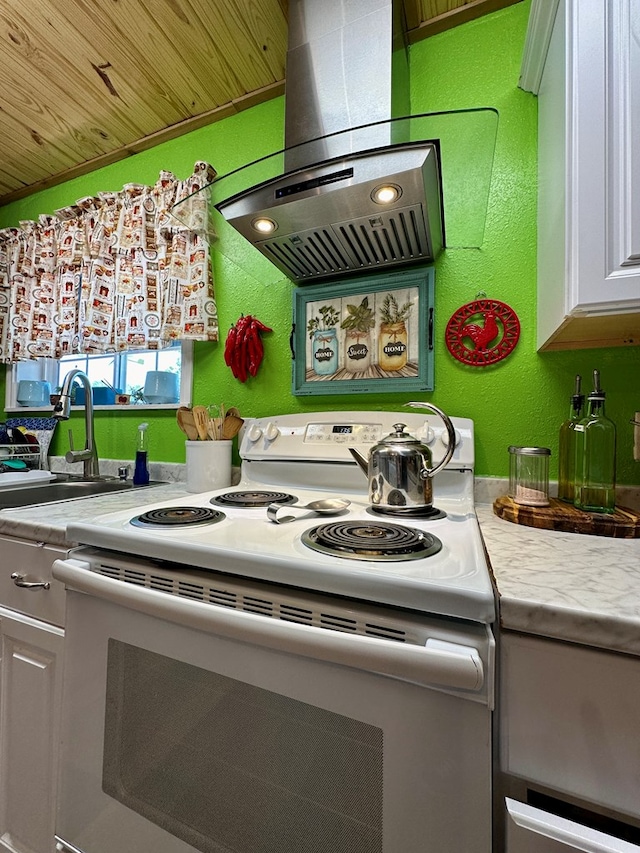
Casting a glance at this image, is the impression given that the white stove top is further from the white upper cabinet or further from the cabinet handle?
the white upper cabinet

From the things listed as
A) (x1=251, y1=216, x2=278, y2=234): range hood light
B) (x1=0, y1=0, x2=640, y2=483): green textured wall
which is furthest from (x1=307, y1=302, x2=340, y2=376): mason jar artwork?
(x1=251, y1=216, x2=278, y2=234): range hood light

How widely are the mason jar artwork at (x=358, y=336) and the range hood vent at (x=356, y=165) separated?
156mm

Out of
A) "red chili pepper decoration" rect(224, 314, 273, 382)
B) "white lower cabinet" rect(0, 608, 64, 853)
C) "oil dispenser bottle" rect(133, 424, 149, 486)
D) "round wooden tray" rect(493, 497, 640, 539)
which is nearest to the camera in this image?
"round wooden tray" rect(493, 497, 640, 539)

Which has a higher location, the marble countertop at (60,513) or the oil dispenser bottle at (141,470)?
the oil dispenser bottle at (141,470)

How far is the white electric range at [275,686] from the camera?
0.46 m

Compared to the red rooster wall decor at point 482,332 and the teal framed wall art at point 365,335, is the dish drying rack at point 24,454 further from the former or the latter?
the red rooster wall decor at point 482,332

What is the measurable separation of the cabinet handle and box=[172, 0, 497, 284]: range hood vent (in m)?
1.00

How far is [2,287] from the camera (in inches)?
80.9

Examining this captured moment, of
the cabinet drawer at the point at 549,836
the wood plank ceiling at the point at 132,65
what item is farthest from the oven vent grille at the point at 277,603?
the wood plank ceiling at the point at 132,65

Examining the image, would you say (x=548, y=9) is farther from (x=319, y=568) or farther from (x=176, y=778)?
(x=176, y=778)

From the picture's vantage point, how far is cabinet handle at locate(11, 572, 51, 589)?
2.92 feet

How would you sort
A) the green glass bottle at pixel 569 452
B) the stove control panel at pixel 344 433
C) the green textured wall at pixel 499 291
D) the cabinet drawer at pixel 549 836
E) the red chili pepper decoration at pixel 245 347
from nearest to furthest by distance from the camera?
1. the cabinet drawer at pixel 549 836
2. the green glass bottle at pixel 569 452
3. the green textured wall at pixel 499 291
4. the stove control panel at pixel 344 433
5. the red chili pepper decoration at pixel 245 347

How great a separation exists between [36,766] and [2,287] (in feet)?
7.18

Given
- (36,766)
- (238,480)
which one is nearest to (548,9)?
(238,480)
